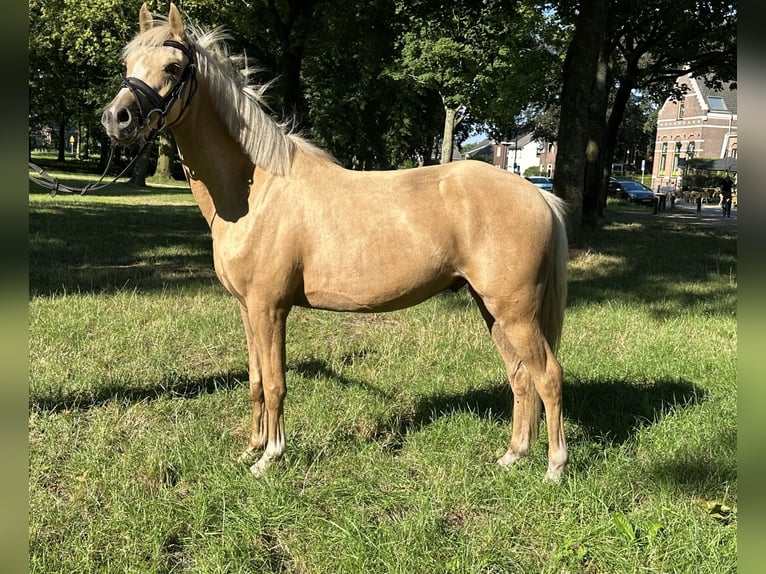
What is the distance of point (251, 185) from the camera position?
3.61 m

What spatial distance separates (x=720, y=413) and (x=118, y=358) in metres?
5.38

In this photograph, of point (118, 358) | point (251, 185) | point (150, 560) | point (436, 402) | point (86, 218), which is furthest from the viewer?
point (86, 218)

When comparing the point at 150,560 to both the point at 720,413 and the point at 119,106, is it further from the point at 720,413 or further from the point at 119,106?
the point at 720,413

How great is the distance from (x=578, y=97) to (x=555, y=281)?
370 inches

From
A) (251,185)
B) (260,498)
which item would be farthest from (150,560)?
(251,185)

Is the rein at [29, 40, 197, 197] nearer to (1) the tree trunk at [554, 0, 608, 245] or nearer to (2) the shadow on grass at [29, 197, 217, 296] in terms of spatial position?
(2) the shadow on grass at [29, 197, 217, 296]

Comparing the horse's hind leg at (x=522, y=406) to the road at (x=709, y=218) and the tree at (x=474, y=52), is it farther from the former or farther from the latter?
the road at (x=709, y=218)

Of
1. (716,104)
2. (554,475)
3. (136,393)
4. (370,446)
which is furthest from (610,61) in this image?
(716,104)

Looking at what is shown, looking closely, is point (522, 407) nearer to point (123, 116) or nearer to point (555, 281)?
point (555, 281)

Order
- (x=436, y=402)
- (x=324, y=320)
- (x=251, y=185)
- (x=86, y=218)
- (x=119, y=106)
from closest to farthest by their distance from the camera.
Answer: (x=119, y=106)
(x=251, y=185)
(x=436, y=402)
(x=324, y=320)
(x=86, y=218)

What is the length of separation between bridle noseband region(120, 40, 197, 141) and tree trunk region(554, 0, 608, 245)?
9.82 meters

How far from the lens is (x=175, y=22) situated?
10.5 feet

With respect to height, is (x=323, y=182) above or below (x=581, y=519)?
above

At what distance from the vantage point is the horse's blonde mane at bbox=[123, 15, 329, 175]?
11.4 feet
